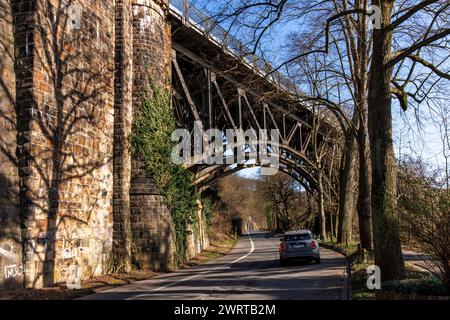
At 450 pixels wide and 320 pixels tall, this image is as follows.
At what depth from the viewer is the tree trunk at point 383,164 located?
9.60 meters

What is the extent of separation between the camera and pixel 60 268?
13141 millimetres

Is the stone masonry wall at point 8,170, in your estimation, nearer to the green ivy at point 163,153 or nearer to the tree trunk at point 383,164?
the green ivy at point 163,153

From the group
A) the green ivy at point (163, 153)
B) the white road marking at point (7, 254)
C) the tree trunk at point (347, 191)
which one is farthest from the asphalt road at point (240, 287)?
the tree trunk at point (347, 191)

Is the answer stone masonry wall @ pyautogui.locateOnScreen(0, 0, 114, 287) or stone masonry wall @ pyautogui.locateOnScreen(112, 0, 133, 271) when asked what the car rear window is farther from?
stone masonry wall @ pyautogui.locateOnScreen(0, 0, 114, 287)

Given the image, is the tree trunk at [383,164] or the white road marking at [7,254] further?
the white road marking at [7,254]

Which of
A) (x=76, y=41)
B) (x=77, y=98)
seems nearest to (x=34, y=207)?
(x=77, y=98)

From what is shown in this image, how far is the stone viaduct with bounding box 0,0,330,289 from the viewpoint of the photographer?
11875 mm

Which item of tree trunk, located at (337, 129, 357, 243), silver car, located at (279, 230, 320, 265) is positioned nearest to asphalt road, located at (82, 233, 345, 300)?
silver car, located at (279, 230, 320, 265)

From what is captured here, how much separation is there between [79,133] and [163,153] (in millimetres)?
4814

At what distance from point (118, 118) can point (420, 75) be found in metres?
10.3

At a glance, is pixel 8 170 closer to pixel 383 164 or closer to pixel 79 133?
pixel 79 133

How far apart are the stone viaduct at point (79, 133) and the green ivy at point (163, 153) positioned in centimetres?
39
